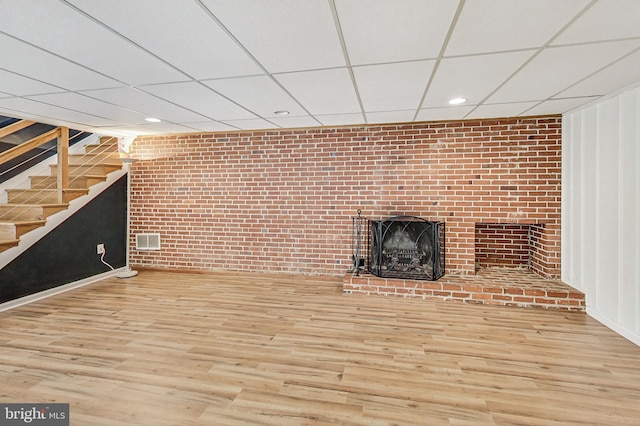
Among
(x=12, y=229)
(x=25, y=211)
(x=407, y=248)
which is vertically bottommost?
(x=407, y=248)

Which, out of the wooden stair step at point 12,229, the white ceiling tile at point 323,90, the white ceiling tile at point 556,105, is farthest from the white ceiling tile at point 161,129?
the white ceiling tile at point 556,105

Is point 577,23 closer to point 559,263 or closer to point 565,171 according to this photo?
point 565,171

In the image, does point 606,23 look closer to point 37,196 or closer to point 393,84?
point 393,84

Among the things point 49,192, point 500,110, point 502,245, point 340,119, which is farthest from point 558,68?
point 49,192

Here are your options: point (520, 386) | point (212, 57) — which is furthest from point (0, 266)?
point (520, 386)

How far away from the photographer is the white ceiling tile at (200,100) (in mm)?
2570

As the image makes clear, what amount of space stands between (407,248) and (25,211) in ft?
15.9

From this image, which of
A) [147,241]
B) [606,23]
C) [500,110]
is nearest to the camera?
[606,23]

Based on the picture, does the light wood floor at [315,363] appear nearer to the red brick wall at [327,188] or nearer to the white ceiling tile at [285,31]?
the red brick wall at [327,188]

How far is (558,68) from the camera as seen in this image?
2195 millimetres

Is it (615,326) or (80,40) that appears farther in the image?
(615,326)

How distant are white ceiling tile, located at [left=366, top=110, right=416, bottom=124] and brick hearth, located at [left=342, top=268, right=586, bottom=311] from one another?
6.57ft

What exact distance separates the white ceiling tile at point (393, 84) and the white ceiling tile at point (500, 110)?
0.77m

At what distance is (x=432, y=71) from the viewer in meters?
2.25
